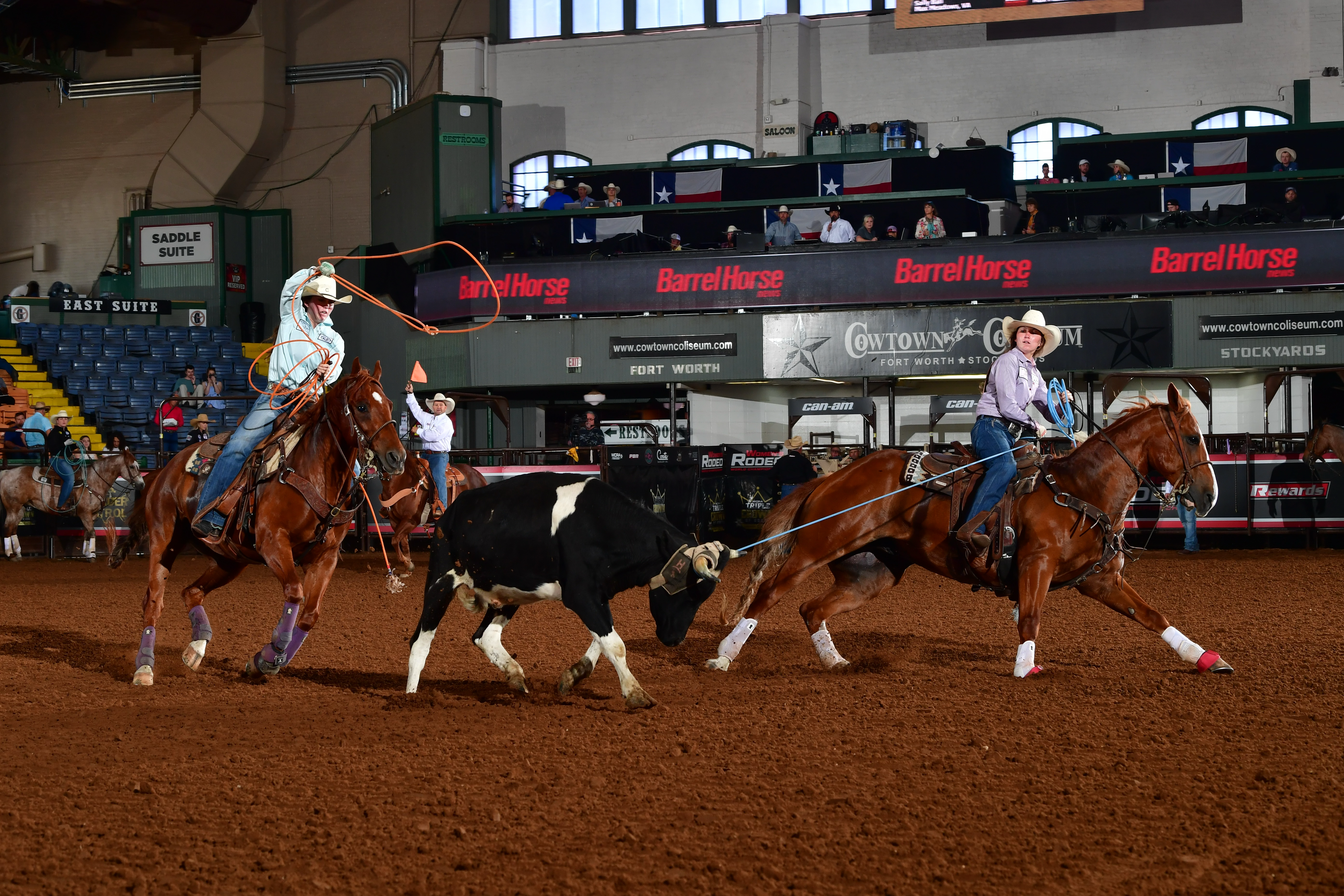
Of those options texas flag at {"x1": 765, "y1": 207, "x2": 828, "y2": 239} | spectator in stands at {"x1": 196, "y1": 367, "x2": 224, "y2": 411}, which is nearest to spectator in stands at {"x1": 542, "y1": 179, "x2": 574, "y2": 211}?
texas flag at {"x1": 765, "y1": 207, "x2": 828, "y2": 239}

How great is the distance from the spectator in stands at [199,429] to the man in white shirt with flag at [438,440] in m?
3.11

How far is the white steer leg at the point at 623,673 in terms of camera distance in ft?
23.1

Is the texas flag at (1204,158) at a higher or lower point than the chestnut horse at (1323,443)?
higher

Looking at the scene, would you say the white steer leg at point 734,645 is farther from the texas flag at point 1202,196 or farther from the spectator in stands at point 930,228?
the texas flag at point 1202,196

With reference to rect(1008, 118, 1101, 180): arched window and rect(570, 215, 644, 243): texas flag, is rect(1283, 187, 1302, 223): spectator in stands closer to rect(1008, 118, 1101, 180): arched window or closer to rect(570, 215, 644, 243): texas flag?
rect(1008, 118, 1101, 180): arched window

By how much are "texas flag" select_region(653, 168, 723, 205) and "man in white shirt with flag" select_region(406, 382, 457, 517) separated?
50.7ft

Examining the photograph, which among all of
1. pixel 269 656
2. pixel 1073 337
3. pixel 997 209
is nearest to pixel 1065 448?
pixel 1073 337

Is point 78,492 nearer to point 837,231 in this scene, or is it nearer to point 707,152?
point 837,231

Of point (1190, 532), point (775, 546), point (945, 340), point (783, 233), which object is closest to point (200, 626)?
point (775, 546)

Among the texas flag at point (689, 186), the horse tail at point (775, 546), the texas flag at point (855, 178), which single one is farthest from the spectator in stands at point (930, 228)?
the horse tail at point (775, 546)

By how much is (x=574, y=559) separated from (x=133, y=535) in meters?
4.84

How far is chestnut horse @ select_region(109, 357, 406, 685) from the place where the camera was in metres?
8.10

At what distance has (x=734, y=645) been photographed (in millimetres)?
8641

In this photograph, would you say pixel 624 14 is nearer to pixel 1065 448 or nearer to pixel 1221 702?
pixel 1065 448
